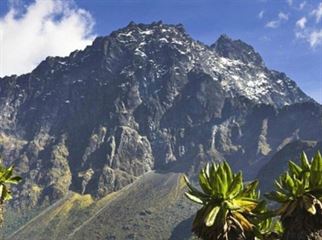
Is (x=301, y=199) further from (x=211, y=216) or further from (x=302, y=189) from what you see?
(x=211, y=216)

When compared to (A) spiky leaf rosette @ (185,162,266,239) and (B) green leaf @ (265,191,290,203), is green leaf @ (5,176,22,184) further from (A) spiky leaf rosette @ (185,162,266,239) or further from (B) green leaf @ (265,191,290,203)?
(B) green leaf @ (265,191,290,203)

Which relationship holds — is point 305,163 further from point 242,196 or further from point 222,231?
point 222,231

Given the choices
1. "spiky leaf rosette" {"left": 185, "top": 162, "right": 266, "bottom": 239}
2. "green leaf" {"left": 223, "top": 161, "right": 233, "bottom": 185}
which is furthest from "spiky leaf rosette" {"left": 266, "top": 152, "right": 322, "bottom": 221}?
"green leaf" {"left": 223, "top": 161, "right": 233, "bottom": 185}

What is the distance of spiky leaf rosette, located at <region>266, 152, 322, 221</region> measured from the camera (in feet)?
63.1

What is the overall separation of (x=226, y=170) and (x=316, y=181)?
298 centimetres

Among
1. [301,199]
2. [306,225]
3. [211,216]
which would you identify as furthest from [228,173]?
[306,225]

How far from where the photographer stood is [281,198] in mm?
20109

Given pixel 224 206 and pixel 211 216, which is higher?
pixel 224 206

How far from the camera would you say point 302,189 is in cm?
1947

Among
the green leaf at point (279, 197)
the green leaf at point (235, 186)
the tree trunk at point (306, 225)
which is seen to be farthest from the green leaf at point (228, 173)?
the tree trunk at point (306, 225)

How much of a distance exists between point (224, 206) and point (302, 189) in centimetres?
264

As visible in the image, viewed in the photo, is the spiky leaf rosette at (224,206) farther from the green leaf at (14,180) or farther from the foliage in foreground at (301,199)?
the green leaf at (14,180)

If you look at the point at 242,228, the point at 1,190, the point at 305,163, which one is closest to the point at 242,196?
the point at 242,228

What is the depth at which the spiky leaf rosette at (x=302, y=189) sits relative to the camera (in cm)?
1922
